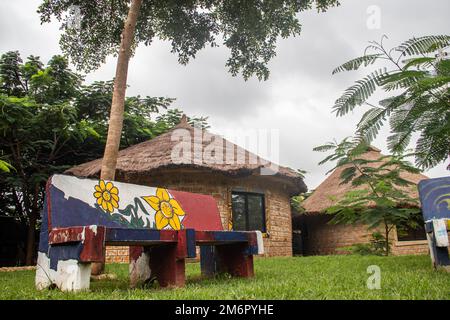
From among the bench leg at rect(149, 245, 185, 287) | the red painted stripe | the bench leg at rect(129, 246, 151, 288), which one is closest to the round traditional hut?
the red painted stripe

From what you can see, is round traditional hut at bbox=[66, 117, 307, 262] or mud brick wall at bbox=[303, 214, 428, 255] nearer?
round traditional hut at bbox=[66, 117, 307, 262]

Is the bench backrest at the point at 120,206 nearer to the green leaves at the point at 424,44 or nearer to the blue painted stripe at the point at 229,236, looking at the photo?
the blue painted stripe at the point at 229,236

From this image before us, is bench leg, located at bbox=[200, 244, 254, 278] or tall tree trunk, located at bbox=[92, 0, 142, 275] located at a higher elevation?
tall tree trunk, located at bbox=[92, 0, 142, 275]

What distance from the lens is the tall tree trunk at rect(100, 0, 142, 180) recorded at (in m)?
6.64

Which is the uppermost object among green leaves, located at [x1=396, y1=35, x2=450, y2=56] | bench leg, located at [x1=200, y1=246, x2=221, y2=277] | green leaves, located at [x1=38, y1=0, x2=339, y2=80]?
green leaves, located at [x1=38, y1=0, x2=339, y2=80]

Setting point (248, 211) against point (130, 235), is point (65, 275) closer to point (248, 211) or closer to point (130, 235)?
point (130, 235)

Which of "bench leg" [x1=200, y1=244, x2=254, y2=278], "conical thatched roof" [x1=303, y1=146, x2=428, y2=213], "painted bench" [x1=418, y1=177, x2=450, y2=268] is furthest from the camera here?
"conical thatched roof" [x1=303, y1=146, x2=428, y2=213]

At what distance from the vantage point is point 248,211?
12383 millimetres

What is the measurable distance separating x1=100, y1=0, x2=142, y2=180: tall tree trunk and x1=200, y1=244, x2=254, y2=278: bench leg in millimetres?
2443

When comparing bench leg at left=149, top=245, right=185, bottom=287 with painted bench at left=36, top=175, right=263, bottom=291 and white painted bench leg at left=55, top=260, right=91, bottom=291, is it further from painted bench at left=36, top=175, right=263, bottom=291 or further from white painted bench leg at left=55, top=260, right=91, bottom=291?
white painted bench leg at left=55, top=260, right=91, bottom=291
